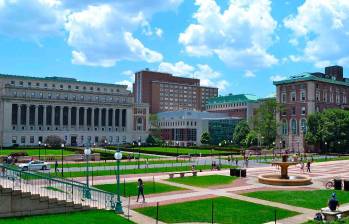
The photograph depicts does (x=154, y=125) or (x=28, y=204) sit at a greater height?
(x=154, y=125)

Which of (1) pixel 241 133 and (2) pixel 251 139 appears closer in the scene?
(2) pixel 251 139

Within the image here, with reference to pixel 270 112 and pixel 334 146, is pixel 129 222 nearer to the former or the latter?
pixel 334 146

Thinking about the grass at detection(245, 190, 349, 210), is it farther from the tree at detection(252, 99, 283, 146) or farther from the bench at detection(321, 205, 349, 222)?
the tree at detection(252, 99, 283, 146)

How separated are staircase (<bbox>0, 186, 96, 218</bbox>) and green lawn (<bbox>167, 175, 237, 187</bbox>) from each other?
18.0 meters

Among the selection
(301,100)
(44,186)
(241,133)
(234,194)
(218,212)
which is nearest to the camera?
(44,186)

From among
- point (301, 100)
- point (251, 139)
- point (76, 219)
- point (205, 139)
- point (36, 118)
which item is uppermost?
point (301, 100)

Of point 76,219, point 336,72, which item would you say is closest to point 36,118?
point 336,72

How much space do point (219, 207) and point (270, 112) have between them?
309 ft

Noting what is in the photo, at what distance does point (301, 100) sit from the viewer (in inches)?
4567

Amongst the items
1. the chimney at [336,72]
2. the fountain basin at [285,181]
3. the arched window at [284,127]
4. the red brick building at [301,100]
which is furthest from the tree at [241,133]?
the fountain basin at [285,181]

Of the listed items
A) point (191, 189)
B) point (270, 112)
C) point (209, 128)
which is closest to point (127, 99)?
point (209, 128)

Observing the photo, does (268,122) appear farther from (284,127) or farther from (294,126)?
(294,126)

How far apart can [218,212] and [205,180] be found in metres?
17.3

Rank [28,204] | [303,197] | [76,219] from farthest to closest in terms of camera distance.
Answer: [303,197]
[28,204]
[76,219]
